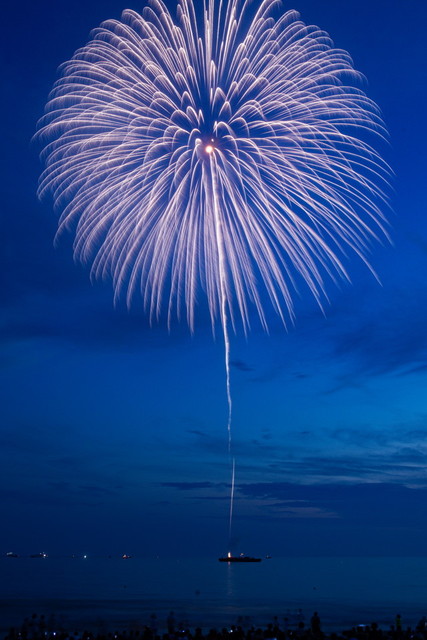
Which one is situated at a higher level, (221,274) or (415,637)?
(221,274)

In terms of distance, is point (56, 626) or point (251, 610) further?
point (251, 610)

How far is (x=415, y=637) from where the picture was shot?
32438 mm

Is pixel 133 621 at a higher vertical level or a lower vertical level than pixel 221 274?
lower

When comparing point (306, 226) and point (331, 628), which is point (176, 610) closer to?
point (331, 628)

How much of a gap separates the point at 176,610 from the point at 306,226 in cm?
4709

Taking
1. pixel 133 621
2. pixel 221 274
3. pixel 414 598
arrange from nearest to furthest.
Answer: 1. pixel 221 274
2. pixel 133 621
3. pixel 414 598

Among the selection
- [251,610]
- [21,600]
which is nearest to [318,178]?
[251,610]

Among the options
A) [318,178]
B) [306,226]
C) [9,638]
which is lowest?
[9,638]

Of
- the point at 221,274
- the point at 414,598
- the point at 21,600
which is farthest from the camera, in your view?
the point at 414,598

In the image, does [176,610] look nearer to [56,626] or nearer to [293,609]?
[293,609]

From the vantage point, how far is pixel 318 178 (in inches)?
1184

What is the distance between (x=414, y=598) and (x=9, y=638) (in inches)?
2340

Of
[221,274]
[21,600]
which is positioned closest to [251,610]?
[21,600]

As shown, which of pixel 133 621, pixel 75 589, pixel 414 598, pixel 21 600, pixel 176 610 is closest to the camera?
pixel 133 621
